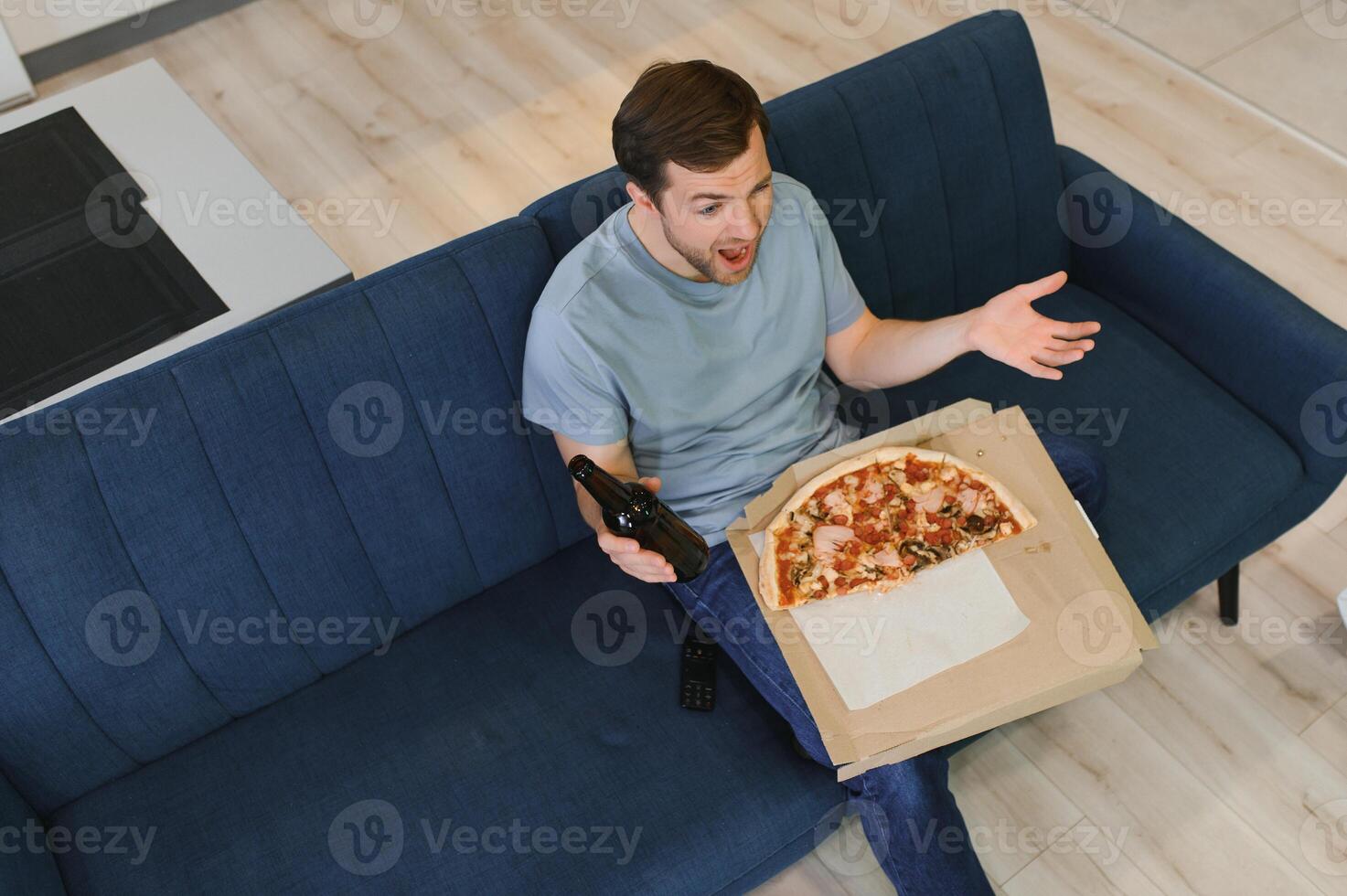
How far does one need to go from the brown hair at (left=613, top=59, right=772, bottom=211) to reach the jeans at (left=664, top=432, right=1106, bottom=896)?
0.61m

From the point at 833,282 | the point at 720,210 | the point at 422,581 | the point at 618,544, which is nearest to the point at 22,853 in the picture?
the point at 422,581

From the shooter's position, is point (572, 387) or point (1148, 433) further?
point (1148, 433)

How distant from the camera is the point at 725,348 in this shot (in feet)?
5.90

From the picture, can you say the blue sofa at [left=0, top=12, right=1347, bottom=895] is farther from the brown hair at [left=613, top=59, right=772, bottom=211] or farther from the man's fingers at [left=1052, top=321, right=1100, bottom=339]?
the man's fingers at [left=1052, top=321, right=1100, bottom=339]

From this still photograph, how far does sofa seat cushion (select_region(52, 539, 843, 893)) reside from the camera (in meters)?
1.67

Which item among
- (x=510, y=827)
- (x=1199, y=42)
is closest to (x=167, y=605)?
(x=510, y=827)

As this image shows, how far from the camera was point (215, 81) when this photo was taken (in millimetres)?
3602

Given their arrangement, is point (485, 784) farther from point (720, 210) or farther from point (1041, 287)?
point (1041, 287)

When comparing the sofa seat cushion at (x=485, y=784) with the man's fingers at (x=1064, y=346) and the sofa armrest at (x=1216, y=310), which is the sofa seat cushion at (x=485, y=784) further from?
the sofa armrest at (x=1216, y=310)

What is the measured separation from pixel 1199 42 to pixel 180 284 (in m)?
3.02

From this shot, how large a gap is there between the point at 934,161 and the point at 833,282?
41 centimetres

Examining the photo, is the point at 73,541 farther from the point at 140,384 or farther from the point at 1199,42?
the point at 1199,42

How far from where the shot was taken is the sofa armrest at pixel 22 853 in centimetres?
156

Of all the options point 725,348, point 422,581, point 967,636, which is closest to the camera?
point 967,636
